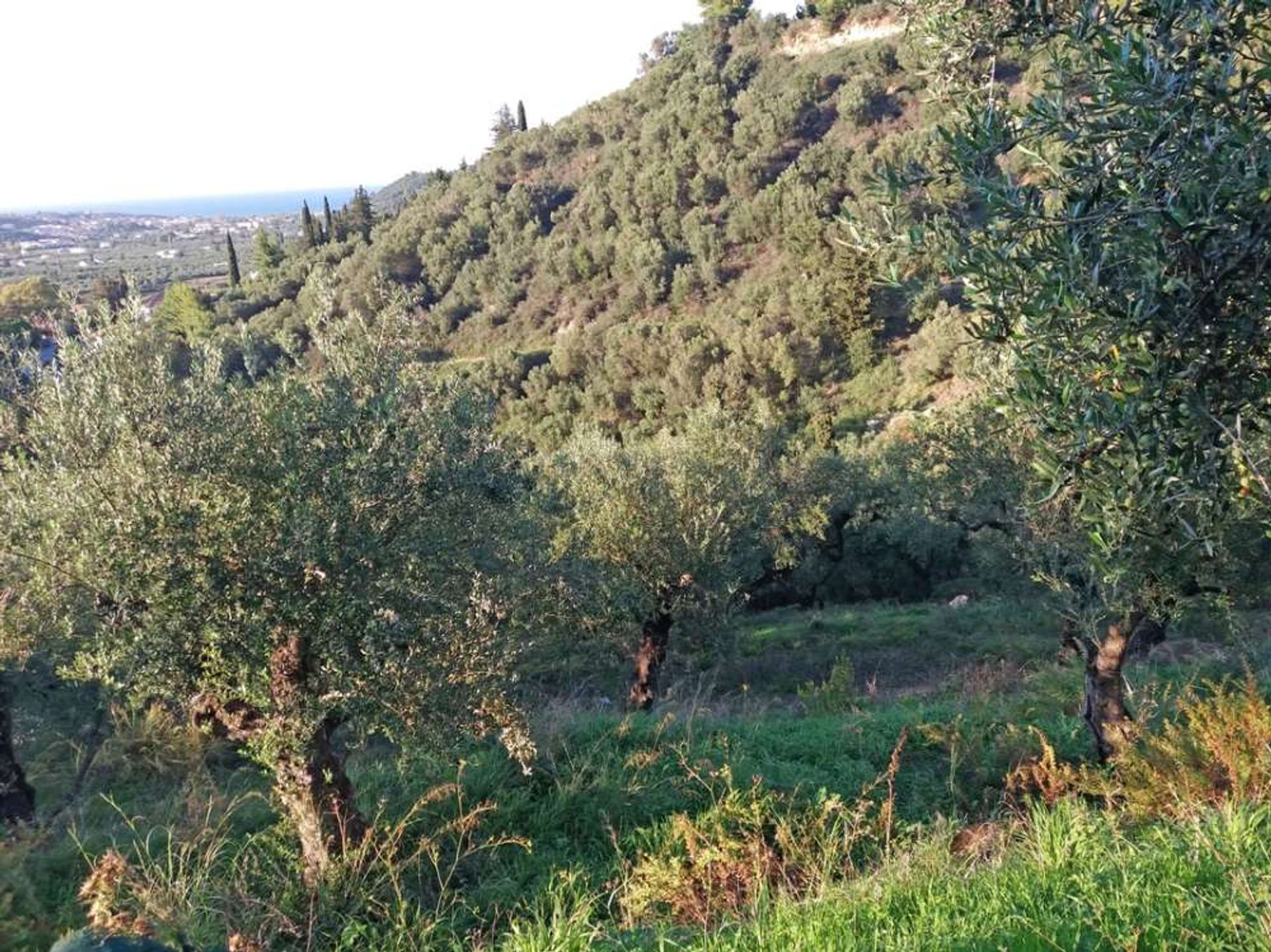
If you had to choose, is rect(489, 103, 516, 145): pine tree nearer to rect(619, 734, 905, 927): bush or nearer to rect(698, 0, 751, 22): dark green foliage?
rect(698, 0, 751, 22): dark green foliage

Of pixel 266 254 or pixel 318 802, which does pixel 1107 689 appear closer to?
pixel 318 802

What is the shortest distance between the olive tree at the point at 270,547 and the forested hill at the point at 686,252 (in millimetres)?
34755

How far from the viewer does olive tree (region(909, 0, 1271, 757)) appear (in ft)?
12.4

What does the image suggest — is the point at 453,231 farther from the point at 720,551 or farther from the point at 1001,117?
the point at 1001,117

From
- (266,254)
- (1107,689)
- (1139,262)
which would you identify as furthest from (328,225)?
(1139,262)

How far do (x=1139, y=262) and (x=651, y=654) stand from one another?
575 inches

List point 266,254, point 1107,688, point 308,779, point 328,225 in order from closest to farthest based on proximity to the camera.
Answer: point 308,779 → point 1107,688 → point 266,254 → point 328,225

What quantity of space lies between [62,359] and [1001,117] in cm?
770

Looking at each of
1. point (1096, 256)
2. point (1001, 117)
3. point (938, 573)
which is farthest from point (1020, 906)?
point (938, 573)

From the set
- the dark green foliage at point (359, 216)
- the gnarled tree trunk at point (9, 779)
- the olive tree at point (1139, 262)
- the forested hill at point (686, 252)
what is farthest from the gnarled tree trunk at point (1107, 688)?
the dark green foliage at point (359, 216)

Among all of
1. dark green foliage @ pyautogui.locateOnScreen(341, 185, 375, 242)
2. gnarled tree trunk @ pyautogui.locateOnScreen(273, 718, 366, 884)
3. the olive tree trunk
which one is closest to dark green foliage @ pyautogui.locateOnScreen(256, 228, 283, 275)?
dark green foliage @ pyautogui.locateOnScreen(341, 185, 375, 242)

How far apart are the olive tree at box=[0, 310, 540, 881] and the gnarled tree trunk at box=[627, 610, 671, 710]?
30.8 ft

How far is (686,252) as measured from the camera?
2445 inches

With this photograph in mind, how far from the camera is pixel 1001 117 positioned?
469cm
